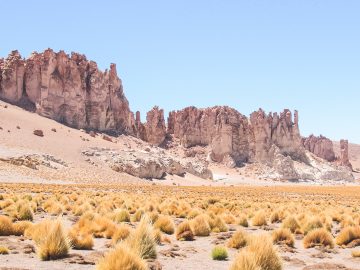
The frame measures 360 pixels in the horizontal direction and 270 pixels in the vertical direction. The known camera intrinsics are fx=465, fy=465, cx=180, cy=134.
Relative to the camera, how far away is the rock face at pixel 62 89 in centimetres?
9556

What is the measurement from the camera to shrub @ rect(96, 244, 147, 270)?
6398mm

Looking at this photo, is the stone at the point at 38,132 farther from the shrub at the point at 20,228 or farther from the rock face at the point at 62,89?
the shrub at the point at 20,228

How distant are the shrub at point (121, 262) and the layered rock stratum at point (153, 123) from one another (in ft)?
230

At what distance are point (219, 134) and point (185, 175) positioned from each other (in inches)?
1711

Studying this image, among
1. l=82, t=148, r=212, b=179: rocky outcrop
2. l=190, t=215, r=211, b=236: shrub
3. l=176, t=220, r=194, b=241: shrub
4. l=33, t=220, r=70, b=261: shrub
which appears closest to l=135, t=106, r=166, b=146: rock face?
l=82, t=148, r=212, b=179: rocky outcrop

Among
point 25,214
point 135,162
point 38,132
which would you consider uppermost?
point 38,132

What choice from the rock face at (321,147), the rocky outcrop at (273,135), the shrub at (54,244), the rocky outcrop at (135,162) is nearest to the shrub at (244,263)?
the shrub at (54,244)

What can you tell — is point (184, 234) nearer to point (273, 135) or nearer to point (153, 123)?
point (153, 123)

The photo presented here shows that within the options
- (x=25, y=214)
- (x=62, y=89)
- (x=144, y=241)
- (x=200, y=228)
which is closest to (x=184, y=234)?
(x=200, y=228)

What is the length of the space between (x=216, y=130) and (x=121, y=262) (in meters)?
129

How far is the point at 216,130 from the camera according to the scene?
13488 centimetres

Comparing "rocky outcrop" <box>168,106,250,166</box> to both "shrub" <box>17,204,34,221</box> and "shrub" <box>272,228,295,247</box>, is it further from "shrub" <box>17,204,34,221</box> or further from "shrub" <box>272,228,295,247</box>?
"shrub" <box>272,228,295,247</box>

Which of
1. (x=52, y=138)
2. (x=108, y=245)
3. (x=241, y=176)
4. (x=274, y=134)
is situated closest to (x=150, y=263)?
(x=108, y=245)

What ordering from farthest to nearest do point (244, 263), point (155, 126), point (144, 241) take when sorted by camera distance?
point (155, 126)
point (144, 241)
point (244, 263)
